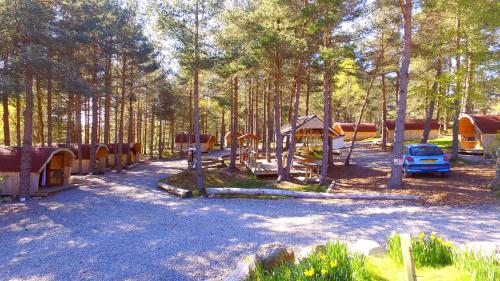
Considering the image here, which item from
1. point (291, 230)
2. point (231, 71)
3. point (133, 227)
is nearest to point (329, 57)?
point (231, 71)

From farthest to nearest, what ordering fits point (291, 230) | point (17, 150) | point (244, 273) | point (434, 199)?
point (17, 150), point (434, 199), point (291, 230), point (244, 273)

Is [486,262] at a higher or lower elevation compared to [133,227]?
higher

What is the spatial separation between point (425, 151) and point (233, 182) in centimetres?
918

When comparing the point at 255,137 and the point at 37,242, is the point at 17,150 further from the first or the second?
the point at 255,137

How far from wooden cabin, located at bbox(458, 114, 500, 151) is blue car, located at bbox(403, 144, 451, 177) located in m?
10.4

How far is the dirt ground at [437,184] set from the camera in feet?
34.6

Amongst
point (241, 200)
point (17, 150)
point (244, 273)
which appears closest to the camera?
point (244, 273)

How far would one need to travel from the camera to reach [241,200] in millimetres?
13086

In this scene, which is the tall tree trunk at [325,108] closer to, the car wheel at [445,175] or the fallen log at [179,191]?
the car wheel at [445,175]

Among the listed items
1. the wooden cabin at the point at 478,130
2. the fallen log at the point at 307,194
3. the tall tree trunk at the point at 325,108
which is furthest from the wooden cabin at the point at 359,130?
the fallen log at the point at 307,194

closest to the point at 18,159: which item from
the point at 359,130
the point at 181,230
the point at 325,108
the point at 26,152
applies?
the point at 26,152

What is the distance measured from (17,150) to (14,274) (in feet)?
36.8

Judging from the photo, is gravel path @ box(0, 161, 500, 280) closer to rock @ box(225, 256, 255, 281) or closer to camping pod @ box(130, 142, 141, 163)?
rock @ box(225, 256, 255, 281)

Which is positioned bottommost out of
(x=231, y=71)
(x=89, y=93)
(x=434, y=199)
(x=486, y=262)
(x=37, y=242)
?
(x=37, y=242)
